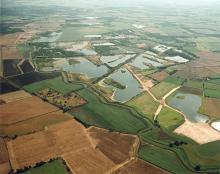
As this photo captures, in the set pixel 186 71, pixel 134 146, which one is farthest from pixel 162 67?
pixel 134 146

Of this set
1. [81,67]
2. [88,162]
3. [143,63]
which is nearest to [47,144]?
[88,162]

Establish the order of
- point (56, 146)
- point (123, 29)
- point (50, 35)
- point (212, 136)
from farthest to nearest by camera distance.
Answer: point (123, 29)
point (50, 35)
point (212, 136)
point (56, 146)

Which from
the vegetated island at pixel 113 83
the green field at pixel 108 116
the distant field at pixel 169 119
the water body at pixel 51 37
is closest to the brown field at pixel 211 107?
the distant field at pixel 169 119

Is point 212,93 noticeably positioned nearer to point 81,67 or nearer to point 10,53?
point 81,67

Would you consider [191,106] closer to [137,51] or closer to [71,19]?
[137,51]

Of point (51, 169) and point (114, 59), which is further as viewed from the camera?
point (114, 59)

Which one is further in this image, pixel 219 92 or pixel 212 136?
pixel 219 92

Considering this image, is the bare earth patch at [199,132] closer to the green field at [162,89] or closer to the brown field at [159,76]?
the green field at [162,89]
